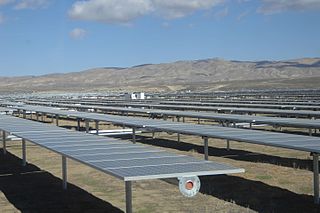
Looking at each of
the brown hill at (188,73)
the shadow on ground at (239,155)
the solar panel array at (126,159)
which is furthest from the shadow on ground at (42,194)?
the brown hill at (188,73)

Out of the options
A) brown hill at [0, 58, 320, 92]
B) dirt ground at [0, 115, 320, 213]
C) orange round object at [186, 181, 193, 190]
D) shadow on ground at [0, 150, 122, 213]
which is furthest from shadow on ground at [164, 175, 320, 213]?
brown hill at [0, 58, 320, 92]

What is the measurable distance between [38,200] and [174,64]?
7236 inches

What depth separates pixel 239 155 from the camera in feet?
42.6

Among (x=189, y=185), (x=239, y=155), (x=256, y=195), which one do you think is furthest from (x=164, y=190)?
(x=239, y=155)

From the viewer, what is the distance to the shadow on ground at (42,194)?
7.65 metres

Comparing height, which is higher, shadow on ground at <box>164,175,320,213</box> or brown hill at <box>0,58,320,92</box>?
brown hill at <box>0,58,320,92</box>

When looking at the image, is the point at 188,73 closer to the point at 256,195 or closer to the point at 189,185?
the point at 256,195

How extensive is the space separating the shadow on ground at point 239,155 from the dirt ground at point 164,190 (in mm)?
22

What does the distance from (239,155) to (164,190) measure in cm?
465

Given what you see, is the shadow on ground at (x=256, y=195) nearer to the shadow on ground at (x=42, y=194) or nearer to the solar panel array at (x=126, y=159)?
the solar panel array at (x=126, y=159)

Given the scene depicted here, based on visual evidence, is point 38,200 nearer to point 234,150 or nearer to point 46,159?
point 46,159

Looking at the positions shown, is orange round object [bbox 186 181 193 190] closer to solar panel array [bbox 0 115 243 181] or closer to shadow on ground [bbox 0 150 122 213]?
solar panel array [bbox 0 115 243 181]

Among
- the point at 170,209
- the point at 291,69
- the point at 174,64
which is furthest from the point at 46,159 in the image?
the point at 174,64

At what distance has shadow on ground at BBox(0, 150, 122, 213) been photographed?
765 cm
